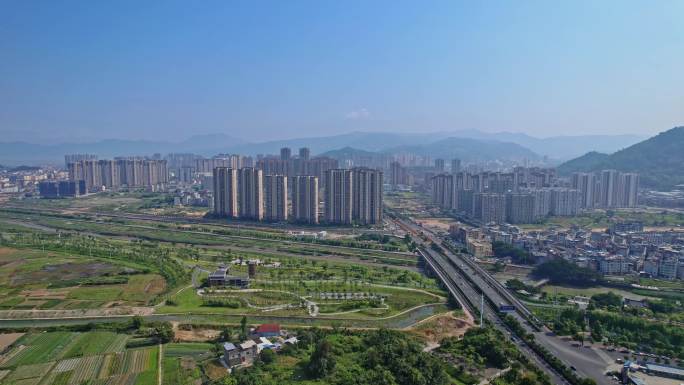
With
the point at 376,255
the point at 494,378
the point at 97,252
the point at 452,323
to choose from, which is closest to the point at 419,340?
the point at 452,323

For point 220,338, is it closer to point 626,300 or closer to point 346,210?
point 626,300

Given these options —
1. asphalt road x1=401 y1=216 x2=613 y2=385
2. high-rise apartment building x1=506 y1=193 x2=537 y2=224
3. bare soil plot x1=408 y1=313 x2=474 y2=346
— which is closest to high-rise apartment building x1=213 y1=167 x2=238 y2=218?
asphalt road x1=401 y1=216 x2=613 y2=385

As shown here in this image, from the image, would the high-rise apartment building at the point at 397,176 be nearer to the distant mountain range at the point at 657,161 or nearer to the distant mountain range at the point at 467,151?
the distant mountain range at the point at 657,161

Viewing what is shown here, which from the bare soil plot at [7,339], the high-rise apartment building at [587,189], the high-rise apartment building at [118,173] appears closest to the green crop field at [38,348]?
the bare soil plot at [7,339]

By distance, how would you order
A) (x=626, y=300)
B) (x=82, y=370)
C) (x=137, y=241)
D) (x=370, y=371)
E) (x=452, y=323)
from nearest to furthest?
(x=370, y=371)
(x=82, y=370)
(x=452, y=323)
(x=626, y=300)
(x=137, y=241)

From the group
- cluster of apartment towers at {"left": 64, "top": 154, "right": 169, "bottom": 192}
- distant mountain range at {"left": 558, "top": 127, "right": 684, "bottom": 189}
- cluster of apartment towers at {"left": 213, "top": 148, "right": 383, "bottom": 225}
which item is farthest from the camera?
cluster of apartment towers at {"left": 64, "top": 154, "right": 169, "bottom": 192}

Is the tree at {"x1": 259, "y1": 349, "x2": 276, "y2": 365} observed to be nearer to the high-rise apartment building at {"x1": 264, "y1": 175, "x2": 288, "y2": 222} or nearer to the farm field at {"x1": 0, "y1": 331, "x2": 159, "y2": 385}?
the farm field at {"x1": 0, "y1": 331, "x2": 159, "y2": 385}

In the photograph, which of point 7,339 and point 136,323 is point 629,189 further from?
point 7,339
